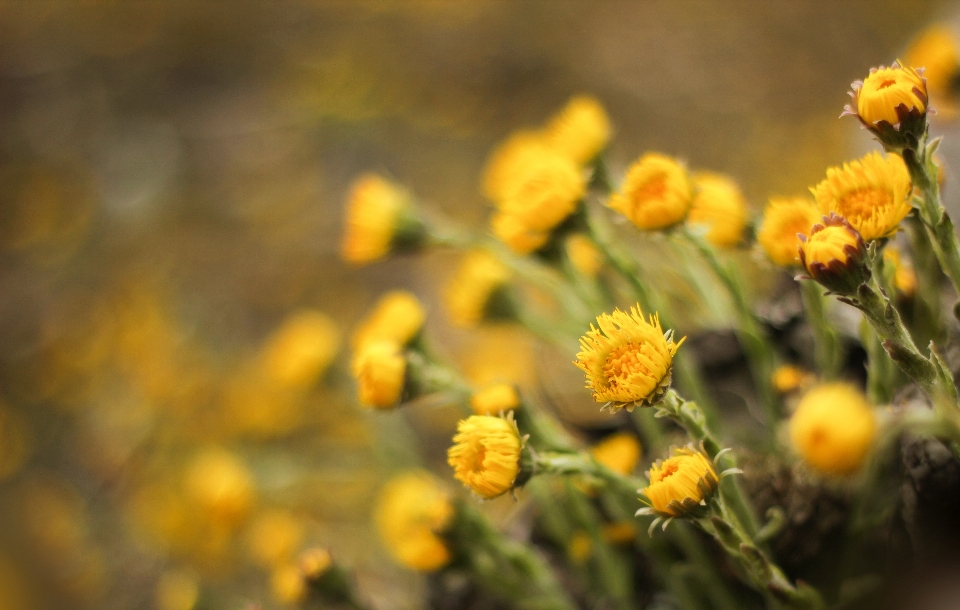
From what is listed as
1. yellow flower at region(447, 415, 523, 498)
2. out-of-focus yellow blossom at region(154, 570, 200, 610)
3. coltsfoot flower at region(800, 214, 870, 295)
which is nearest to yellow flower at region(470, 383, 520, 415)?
yellow flower at region(447, 415, 523, 498)

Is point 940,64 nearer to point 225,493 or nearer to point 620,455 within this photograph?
point 620,455

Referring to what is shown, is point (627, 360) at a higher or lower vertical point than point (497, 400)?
higher

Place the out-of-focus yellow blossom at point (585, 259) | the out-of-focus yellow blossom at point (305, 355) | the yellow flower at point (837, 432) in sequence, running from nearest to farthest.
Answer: the yellow flower at point (837, 432), the out-of-focus yellow blossom at point (585, 259), the out-of-focus yellow blossom at point (305, 355)

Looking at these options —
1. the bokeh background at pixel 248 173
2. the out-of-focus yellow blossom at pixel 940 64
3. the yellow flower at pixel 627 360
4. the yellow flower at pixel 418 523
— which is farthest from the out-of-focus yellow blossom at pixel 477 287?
the bokeh background at pixel 248 173

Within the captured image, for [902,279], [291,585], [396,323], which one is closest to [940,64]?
[902,279]

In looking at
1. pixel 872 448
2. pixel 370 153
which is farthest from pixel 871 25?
pixel 872 448

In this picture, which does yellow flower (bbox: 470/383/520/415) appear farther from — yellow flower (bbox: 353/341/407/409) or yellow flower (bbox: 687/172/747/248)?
yellow flower (bbox: 687/172/747/248)

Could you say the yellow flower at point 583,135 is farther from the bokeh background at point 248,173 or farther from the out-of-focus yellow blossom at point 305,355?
the bokeh background at point 248,173
